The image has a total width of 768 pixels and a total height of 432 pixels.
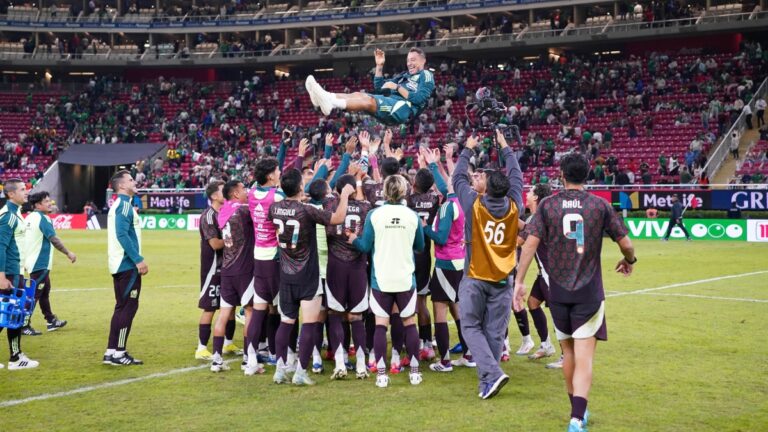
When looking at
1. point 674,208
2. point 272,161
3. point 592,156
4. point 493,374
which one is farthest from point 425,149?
point 592,156

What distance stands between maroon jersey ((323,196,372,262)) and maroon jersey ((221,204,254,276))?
1.16 meters

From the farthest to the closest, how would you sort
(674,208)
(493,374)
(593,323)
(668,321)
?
(674,208) < (668,321) < (493,374) < (593,323)

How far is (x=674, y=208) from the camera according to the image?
29.1 meters

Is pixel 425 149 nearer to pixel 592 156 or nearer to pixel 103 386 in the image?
pixel 103 386

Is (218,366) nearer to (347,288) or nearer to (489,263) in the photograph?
(347,288)

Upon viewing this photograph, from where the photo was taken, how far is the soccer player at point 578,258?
267 inches

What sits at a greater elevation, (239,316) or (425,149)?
(425,149)

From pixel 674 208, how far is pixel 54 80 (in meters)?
50.0

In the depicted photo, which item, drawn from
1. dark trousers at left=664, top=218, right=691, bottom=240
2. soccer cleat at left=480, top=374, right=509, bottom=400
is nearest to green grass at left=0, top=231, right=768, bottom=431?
soccer cleat at left=480, top=374, right=509, bottom=400

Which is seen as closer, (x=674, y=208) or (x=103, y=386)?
(x=103, y=386)

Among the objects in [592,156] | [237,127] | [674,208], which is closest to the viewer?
[674,208]

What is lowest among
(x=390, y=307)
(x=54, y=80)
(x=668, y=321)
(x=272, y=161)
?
(x=668, y=321)

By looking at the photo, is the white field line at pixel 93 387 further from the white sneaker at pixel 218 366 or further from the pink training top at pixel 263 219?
the pink training top at pixel 263 219

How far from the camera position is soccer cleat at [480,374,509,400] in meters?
7.73
